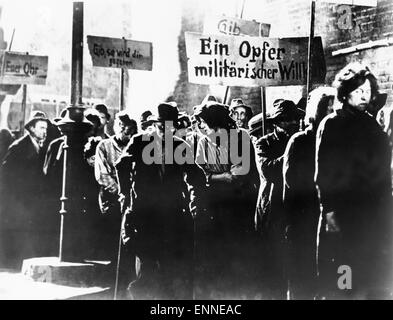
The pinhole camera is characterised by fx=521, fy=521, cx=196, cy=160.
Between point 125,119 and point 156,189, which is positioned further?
point 125,119

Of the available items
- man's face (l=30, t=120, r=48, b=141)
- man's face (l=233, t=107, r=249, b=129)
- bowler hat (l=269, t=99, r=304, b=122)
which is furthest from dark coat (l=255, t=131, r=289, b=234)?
man's face (l=30, t=120, r=48, b=141)

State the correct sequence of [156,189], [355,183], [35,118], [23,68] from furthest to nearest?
1. [35,118]
2. [23,68]
3. [156,189]
4. [355,183]

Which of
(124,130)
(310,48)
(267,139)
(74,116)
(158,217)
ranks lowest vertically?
(158,217)

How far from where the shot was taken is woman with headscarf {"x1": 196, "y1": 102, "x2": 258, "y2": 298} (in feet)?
16.5

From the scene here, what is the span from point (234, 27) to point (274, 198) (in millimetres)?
1732

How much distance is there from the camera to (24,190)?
5.67 m

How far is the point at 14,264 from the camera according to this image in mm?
5406

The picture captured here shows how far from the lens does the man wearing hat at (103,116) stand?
5.67 metres

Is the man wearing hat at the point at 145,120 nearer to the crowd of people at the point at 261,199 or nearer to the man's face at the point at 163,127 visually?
the crowd of people at the point at 261,199

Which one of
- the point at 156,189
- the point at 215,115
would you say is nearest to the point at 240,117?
the point at 215,115

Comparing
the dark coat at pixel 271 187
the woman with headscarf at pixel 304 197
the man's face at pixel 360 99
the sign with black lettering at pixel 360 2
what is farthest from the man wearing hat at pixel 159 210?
the sign with black lettering at pixel 360 2

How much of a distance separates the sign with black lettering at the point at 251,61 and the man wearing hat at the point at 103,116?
1172mm

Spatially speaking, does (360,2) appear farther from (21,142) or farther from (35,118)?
(21,142)

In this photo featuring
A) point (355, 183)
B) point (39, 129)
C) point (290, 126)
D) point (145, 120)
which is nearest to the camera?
point (355, 183)
